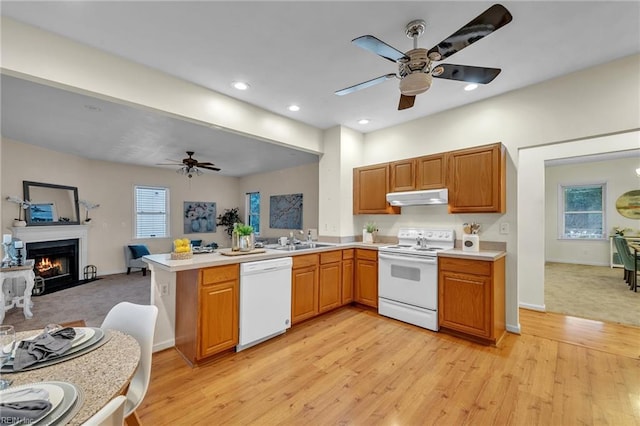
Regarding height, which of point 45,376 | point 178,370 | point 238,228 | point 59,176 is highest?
point 59,176

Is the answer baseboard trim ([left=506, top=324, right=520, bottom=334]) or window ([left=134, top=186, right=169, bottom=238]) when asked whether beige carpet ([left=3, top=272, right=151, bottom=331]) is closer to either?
window ([left=134, top=186, right=169, bottom=238])

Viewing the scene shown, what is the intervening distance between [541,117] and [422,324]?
2.68 metres

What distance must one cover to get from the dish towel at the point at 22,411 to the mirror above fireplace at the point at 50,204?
Answer: 597 cm

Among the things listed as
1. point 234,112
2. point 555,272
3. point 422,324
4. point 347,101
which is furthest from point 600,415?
point 555,272

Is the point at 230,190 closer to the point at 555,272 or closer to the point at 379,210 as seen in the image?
the point at 379,210

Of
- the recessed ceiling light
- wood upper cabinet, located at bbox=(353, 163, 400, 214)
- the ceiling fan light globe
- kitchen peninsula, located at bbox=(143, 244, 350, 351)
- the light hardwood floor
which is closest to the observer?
the light hardwood floor

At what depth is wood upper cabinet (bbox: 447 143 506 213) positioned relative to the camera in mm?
2982

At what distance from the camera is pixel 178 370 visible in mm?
2338

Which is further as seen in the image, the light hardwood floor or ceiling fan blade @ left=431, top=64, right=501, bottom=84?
ceiling fan blade @ left=431, top=64, right=501, bottom=84

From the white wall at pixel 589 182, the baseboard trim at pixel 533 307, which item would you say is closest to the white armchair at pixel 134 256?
the baseboard trim at pixel 533 307

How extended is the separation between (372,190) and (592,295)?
4.05 meters

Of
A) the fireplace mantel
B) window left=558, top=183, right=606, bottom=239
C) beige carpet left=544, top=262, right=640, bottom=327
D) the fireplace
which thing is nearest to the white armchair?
the fireplace mantel

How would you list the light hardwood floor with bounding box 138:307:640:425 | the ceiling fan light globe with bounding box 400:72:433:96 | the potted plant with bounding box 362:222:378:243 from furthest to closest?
the potted plant with bounding box 362:222:378:243 < the ceiling fan light globe with bounding box 400:72:433:96 < the light hardwood floor with bounding box 138:307:640:425

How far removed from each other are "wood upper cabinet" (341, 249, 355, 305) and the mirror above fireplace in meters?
5.70
